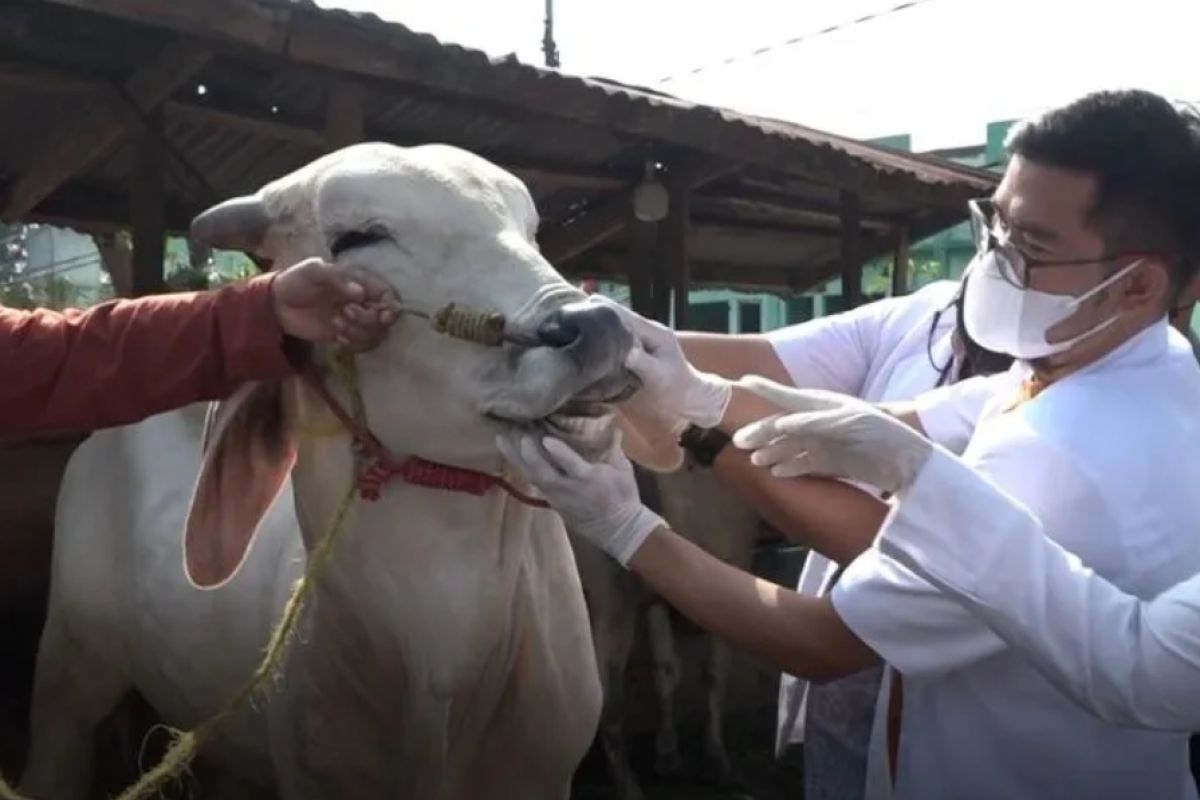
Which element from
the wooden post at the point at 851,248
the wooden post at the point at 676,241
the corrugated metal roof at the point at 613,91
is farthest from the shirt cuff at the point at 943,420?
the wooden post at the point at 851,248

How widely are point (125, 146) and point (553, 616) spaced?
372 centimetres

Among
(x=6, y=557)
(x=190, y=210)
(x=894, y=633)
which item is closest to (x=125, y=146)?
(x=190, y=210)

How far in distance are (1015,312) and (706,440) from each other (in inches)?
25.2

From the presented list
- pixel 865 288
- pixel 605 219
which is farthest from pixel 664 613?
pixel 865 288

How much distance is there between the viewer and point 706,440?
268 cm

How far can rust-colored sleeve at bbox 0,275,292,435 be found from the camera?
2.23m

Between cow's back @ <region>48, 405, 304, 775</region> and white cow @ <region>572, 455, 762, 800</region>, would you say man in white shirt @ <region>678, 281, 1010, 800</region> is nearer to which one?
cow's back @ <region>48, 405, 304, 775</region>

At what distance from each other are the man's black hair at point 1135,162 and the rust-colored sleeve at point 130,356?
1.38 metres

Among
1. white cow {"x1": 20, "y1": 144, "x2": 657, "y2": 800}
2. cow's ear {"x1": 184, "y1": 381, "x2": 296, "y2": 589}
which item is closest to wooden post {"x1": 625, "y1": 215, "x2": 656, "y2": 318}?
white cow {"x1": 20, "y1": 144, "x2": 657, "y2": 800}

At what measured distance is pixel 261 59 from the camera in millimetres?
4531

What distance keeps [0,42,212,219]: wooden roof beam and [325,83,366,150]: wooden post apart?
0.49 m

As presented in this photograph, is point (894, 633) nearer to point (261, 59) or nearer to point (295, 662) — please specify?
point (295, 662)

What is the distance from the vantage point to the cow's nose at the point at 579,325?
7.20 feet

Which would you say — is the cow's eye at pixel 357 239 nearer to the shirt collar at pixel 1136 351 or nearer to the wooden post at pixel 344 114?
the shirt collar at pixel 1136 351
